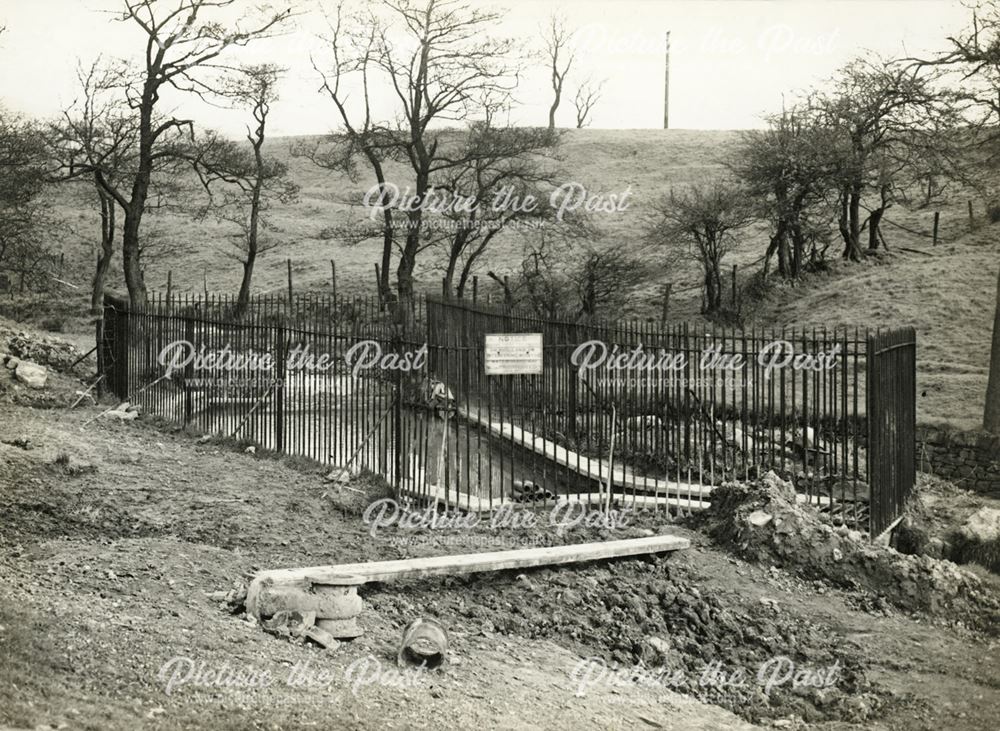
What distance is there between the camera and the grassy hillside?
24.7 m

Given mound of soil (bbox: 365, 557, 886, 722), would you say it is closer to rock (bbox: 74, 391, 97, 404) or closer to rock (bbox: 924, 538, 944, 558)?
rock (bbox: 924, 538, 944, 558)

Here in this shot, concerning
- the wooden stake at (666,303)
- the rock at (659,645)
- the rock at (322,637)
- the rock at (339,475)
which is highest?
the wooden stake at (666,303)

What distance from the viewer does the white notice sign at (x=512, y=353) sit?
11.3 metres

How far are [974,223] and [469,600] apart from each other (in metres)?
33.2

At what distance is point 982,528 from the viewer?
12234mm

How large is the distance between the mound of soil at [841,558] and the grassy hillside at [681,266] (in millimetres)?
8665

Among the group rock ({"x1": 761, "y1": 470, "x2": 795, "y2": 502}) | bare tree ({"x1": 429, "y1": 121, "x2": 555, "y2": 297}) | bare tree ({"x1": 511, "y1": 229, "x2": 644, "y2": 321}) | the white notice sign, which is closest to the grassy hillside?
bare tree ({"x1": 511, "y1": 229, "x2": 644, "y2": 321})

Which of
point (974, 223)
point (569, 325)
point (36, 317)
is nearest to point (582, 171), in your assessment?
point (974, 223)

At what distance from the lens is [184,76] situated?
2494 centimetres

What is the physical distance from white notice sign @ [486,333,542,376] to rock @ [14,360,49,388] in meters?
9.61

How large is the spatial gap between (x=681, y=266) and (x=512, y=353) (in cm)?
2699

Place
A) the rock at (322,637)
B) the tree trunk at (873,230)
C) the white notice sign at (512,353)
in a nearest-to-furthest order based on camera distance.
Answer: the rock at (322,637), the white notice sign at (512,353), the tree trunk at (873,230)

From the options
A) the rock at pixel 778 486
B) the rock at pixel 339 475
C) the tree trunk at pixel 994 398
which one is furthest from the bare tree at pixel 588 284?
the rock at pixel 778 486

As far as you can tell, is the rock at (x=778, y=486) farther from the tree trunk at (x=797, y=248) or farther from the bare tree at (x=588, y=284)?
the tree trunk at (x=797, y=248)
